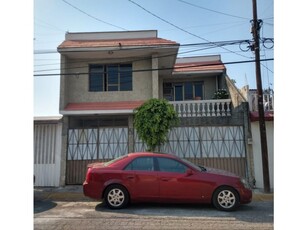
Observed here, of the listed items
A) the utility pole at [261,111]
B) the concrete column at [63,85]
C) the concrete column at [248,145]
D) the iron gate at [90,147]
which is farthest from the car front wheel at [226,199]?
the concrete column at [63,85]

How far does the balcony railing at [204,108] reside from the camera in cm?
1098

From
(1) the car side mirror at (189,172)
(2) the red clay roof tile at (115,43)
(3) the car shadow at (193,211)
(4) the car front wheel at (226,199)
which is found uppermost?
(2) the red clay roof tile at (115,43)

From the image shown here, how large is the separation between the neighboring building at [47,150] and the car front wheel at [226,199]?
20.8 feet

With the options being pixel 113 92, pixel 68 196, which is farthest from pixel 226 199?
pixel 113 92

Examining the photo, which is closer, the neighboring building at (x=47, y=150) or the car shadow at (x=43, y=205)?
the car shadow at (x=43, y=205)

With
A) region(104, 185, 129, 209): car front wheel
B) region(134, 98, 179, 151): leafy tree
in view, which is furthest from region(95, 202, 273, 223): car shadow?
region(134, 98, 179, 151): leafy tree

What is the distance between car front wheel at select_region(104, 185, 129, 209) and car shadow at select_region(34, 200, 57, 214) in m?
1.58

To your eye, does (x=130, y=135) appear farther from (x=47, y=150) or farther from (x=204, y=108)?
(x=47, y=150)

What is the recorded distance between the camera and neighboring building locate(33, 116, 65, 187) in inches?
418

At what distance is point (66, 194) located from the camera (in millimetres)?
9047

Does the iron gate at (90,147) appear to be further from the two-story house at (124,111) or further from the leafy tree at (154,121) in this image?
the leafy tree at (154,121)

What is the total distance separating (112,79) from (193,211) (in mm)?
7079
